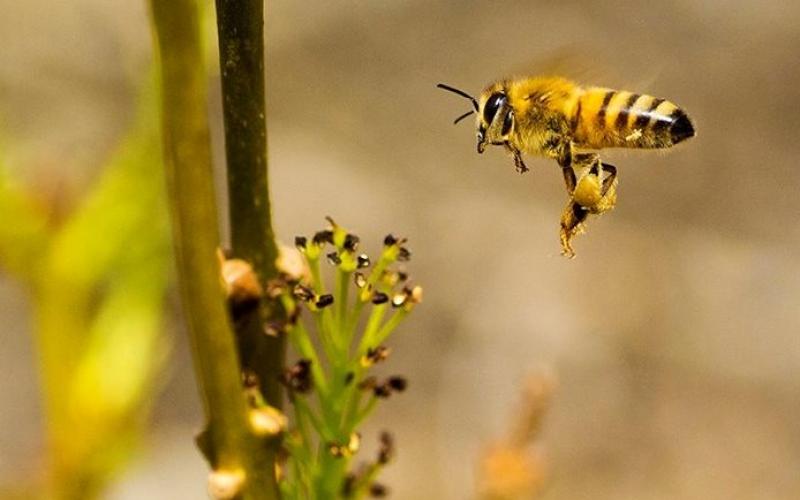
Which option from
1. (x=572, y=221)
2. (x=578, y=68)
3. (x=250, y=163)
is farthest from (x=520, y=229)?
(x=250, y=163)

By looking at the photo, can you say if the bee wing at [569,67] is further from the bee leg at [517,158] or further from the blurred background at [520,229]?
the blurred background at [520,229]

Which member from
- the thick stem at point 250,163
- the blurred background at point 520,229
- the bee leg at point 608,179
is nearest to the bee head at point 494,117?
the bee leg at point 608,179

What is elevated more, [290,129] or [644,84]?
[290,129]

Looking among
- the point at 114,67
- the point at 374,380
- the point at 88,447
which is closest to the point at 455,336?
the point at 114,67

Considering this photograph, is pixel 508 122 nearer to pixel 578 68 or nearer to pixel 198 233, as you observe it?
pixel 578 68

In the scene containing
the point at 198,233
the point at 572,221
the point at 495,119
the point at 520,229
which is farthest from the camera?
the point at 520,229

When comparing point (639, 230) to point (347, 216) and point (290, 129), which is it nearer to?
point (347, 216)

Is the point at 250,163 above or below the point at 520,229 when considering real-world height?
below
